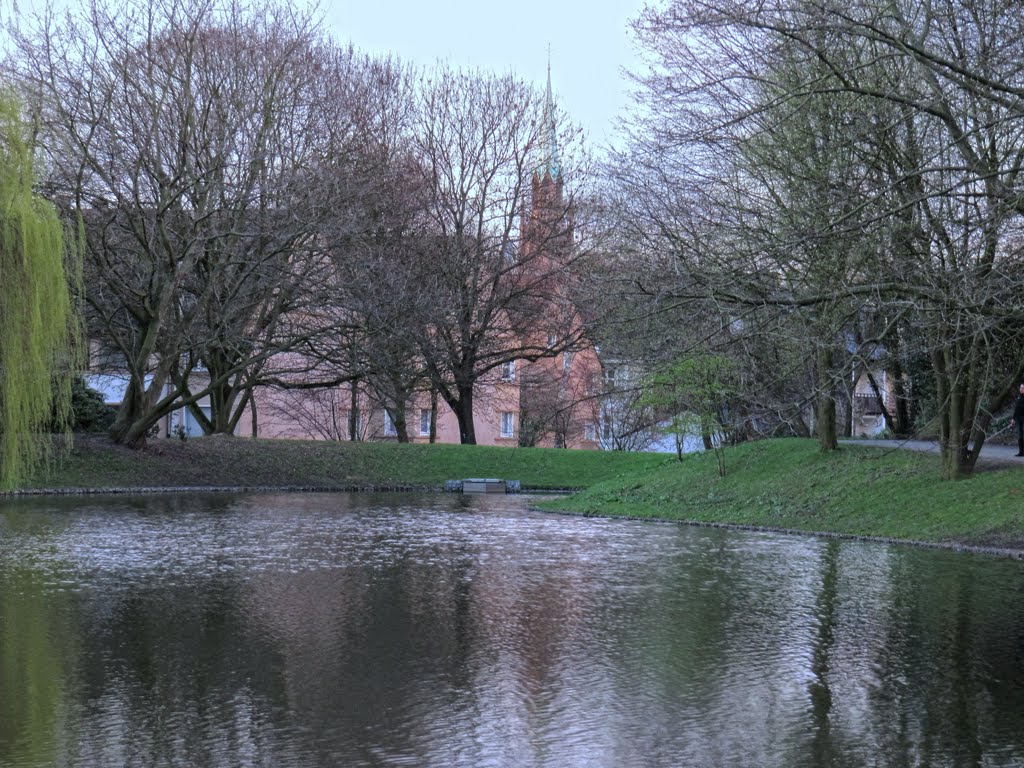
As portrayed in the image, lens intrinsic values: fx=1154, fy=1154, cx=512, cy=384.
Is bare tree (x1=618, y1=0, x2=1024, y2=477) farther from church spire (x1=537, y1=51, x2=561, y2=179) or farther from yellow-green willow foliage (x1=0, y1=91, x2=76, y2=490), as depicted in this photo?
church spire (x1=537, y1=51, x2=561, y2=179)

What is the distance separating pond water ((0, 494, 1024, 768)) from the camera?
6.53 metres

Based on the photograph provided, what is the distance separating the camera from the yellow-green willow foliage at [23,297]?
15.9 meters

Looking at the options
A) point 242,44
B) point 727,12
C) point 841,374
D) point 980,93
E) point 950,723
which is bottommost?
point 950,723

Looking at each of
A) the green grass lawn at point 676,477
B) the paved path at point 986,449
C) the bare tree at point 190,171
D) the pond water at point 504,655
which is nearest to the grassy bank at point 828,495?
the green grass lawn at point 676,477

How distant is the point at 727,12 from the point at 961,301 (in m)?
4.02

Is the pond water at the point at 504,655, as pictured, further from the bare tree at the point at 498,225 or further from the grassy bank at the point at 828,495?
the bare tree at the point at 498,225

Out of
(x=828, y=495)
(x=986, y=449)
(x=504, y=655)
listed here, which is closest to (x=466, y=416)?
(x=986, y=449)

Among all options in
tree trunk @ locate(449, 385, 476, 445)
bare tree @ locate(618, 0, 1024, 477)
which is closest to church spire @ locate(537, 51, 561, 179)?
tree trunk @ locate(449, 385, 476, 445)

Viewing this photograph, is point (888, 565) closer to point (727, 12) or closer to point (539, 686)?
point (727, 12)

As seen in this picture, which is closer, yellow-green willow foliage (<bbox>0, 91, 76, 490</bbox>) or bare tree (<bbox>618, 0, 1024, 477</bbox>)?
bare tree (<bbox>618, 0, 1024, 477</bbox>)

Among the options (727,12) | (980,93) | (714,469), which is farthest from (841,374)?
(714,469)

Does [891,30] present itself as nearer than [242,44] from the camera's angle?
Yes

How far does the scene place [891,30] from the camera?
14031 millimetres

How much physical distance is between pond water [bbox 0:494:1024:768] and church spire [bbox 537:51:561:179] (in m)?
26.7
